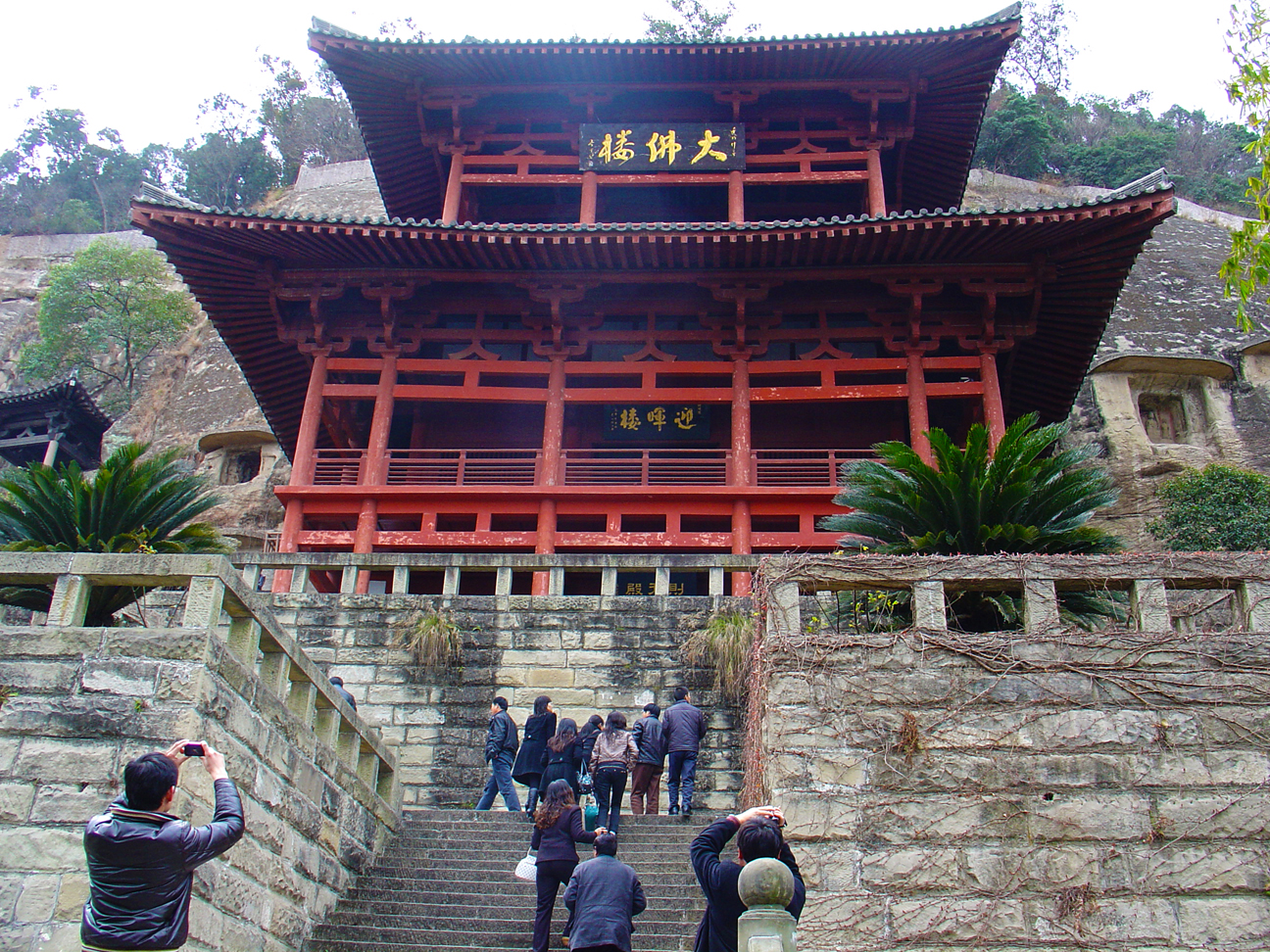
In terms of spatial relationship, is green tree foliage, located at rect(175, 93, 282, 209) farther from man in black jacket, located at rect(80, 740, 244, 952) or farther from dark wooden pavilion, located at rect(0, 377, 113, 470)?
man in black jacket, located at rect(80, 740, 244, 952)

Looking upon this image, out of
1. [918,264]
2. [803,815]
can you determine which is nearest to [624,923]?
[803,815]

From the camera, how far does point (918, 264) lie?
16938 millimetres

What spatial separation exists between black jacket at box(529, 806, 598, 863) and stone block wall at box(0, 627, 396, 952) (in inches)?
63.1

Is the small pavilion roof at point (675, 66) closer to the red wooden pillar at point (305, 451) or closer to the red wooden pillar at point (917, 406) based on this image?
the red wooden pillar at point (305, 451)

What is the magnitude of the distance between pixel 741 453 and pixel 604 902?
1113cm

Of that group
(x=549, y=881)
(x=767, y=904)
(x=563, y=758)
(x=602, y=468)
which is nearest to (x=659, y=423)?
(x=602, y=468)

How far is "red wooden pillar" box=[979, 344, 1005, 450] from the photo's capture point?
650 inches

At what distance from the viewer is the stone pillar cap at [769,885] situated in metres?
4.52

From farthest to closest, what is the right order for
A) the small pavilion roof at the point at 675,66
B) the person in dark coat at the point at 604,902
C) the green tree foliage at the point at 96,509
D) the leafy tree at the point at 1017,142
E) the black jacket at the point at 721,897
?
the leafy tree at the point at 1017,142
the small pavilion roof at the point at 675,66
the green tree foliage at the point at 96,509
the person in dark coat at the point at 604,902
the black jacket at the point at 721,897

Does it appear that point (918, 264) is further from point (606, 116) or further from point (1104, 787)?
point (1104, 787)

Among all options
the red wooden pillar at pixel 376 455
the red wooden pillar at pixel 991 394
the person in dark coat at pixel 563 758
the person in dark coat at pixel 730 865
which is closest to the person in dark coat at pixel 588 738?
the person in dark coat at pixel 563 758

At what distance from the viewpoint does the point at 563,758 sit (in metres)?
8.78

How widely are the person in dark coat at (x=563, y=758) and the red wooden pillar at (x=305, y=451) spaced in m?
8.61

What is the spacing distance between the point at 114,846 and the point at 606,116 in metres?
18.0
